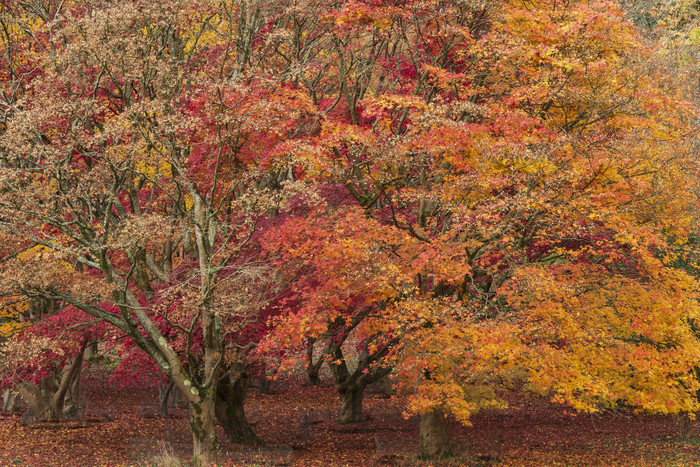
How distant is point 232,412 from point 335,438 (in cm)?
453

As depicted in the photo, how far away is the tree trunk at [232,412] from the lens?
1873cm

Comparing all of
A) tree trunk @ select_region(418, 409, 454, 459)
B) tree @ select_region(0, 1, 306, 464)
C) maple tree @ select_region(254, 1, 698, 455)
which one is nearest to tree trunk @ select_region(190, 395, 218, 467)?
tree @ select_region(0, 1, 306, 464)

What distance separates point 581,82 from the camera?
15055mm

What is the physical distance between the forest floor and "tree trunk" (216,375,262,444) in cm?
102

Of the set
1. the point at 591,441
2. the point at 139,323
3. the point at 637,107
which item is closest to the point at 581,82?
the point at 637,107

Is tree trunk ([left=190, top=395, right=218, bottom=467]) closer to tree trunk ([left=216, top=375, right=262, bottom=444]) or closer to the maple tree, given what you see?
the maple tree

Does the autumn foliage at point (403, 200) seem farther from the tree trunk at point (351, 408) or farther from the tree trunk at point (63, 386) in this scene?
the tree trunk at point (351, 408)

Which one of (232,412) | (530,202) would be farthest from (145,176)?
(530,202)

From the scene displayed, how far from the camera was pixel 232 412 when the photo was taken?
1900 cm

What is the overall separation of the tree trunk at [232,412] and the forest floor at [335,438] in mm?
1018

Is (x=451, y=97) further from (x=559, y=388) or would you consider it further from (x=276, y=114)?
(x=559, y=388)

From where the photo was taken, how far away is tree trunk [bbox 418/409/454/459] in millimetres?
16672

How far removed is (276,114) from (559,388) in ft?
31.3

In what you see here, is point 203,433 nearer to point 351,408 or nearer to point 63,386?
point 63,386
